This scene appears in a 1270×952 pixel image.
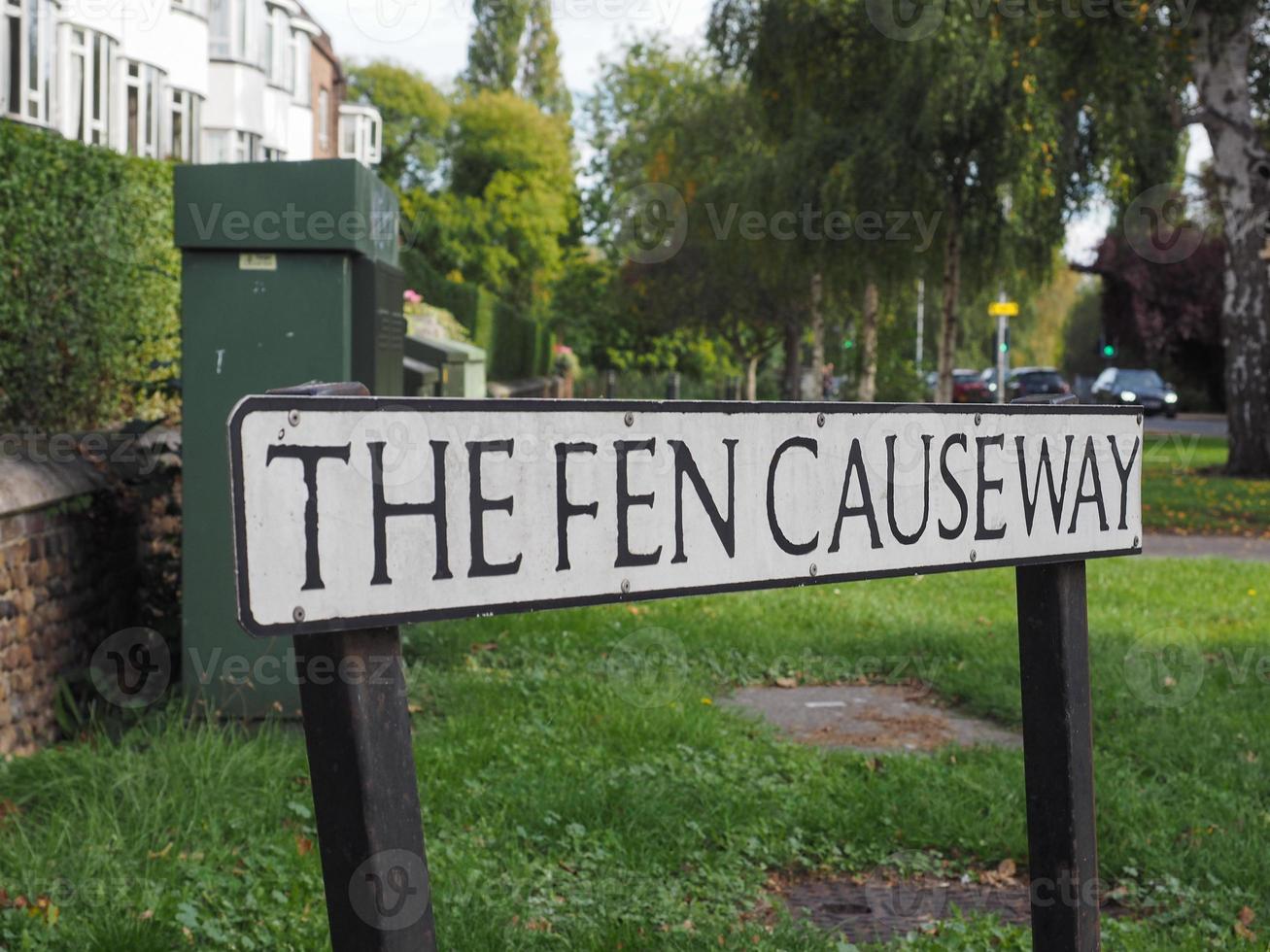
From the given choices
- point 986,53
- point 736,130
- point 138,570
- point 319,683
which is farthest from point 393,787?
point 736,130

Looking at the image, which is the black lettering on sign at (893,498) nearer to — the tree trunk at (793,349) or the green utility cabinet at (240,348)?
the green utility cabinet at (240,348)

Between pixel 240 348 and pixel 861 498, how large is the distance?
156 inches

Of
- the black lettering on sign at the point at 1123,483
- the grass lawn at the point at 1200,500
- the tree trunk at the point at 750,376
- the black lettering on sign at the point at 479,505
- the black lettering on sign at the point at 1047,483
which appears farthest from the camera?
the tree trunk at the point at 750,376

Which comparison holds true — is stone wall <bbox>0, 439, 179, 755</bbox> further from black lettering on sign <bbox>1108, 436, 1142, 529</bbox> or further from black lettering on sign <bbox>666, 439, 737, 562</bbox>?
black lettering on sign <bbox>1108, 436, 1142, 529</bbox>

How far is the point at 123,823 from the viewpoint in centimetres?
393

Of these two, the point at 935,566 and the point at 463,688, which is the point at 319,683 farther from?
the point at 463,688

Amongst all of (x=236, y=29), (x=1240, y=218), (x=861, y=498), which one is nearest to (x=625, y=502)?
(x=861, y=498)

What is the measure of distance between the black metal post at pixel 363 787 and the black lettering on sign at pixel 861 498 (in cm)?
67

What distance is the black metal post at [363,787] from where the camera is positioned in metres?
1.48

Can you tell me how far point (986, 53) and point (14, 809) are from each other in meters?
17.0

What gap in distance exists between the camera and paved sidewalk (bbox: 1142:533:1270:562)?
1103 cm

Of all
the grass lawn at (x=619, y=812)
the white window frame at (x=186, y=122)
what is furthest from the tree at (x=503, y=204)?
the grass lawn at (x=619, y=812)

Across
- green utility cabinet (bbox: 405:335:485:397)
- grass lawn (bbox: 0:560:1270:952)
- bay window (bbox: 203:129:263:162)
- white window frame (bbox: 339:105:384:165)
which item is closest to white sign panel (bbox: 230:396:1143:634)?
grass lawn (bbox: 0:560:1270:952)

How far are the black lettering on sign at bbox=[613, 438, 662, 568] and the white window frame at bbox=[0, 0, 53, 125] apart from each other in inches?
868
